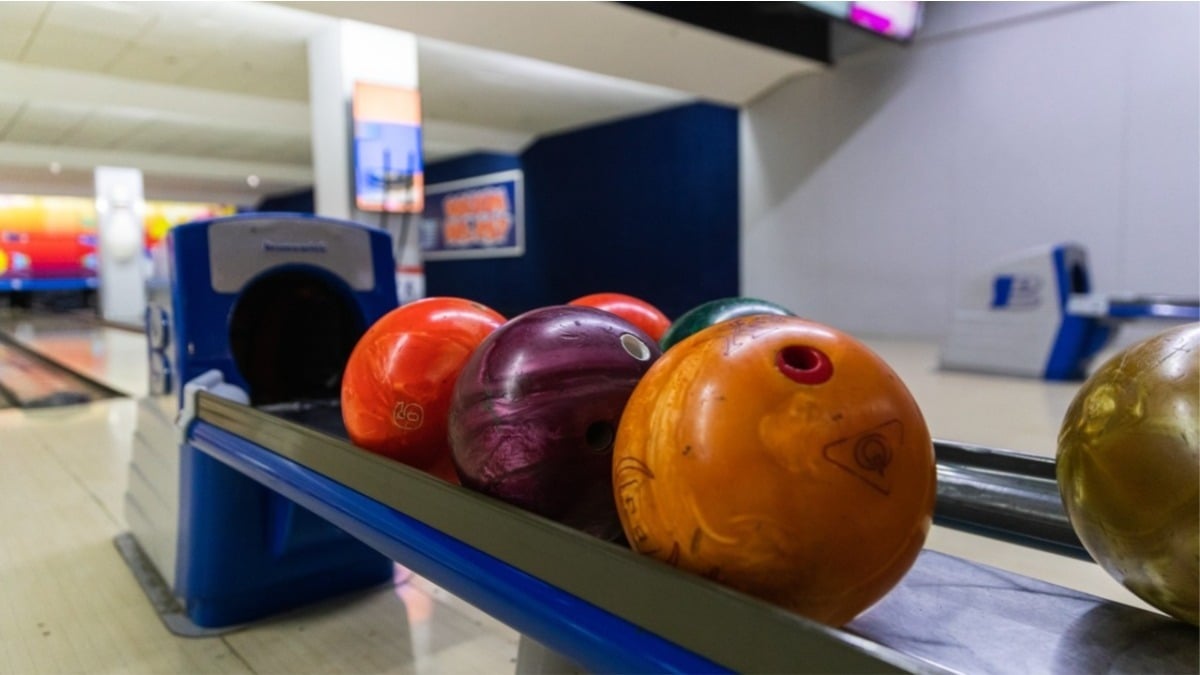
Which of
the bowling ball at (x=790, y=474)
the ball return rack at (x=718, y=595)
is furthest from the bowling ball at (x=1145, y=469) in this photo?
the bowling ball at (x=790, y=474)

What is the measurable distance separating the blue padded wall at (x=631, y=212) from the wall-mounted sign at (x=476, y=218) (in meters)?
0.19

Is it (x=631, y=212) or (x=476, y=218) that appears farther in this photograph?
(x=476, y=218)

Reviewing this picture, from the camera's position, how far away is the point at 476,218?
44.6ft

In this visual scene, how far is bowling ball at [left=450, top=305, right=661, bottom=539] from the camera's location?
1.06 m

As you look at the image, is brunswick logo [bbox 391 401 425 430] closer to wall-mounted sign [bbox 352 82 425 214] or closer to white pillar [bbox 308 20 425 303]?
white pillar [bbox 308 20 425 303]

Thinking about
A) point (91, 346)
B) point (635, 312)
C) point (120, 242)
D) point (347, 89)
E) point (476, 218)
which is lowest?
point (91, 346)

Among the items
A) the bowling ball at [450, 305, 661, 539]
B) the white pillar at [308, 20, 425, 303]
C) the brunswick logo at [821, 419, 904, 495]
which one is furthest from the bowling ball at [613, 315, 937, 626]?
the white pillar at [308, 20, 425, 303]

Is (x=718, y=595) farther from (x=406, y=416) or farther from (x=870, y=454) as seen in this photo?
(x=406, y=416)

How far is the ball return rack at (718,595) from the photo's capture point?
0.69 metres

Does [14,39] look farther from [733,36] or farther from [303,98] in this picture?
[733,36]

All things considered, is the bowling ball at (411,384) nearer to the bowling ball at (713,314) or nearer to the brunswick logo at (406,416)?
the brunswick logo at (406,416)

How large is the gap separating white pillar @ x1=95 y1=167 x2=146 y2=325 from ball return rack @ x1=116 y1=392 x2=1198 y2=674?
43.1 ft

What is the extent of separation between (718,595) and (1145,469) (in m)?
0.50

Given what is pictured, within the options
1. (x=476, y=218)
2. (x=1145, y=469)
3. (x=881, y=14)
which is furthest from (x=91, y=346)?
(x=1145, y=469)
